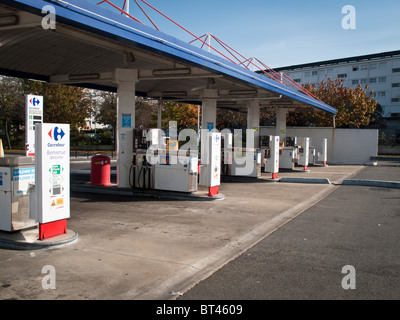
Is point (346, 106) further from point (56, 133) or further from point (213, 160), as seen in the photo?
point (56, 133)

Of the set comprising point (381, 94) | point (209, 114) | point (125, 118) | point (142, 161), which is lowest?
point (142, 161)

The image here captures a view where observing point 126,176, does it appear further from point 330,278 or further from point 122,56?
point 330,278

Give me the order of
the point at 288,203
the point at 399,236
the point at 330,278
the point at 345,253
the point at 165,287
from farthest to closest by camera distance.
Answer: the point at 288,203
the point at 399,236
the point at 345,253
the point at 330,278
the point at 165,287

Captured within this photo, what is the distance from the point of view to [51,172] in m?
6.69

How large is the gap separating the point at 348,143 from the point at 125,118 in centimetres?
2260

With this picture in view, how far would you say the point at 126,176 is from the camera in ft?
43.3

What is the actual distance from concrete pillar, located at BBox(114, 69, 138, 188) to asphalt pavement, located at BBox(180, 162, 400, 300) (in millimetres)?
6272

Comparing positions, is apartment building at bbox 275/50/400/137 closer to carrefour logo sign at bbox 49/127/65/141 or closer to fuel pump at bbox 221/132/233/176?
fuel pump at bbox 221/132/233/176

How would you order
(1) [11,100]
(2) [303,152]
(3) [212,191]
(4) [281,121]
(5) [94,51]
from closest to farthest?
(3) [212,191] < (5) [94,51] < (2) [303,152] < (4) [281,121] < (1) [11,100]

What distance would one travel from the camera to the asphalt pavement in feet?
15.9

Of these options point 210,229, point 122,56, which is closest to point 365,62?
point 122,56

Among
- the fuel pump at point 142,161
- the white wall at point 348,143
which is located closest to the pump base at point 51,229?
the fuel pump at point 142,161

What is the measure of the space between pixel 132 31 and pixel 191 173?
475 cm

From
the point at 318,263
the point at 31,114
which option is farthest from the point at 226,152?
the point at 318,263
